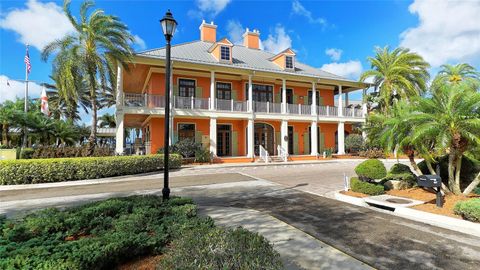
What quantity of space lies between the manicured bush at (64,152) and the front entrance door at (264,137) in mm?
12278

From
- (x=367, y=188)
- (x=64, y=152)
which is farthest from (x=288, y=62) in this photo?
(x=64, y=152)

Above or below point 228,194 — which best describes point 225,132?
above

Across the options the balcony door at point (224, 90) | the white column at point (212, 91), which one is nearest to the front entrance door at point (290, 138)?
the balcony door at point (224, 90)

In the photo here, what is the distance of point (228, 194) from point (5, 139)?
102ft

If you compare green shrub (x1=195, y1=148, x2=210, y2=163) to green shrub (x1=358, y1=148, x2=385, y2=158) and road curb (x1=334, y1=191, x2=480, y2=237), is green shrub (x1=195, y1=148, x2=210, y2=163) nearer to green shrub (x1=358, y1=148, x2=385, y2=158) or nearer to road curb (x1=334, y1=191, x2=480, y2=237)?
road curb (x1=334, y1=191, x2=480, y2=237)

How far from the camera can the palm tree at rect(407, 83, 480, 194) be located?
247 inches

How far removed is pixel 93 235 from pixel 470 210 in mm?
7427

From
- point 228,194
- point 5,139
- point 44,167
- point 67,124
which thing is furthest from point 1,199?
point 5,139

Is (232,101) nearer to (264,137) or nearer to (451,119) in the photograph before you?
(264,137)

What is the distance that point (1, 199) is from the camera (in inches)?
337

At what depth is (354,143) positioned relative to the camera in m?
23.7

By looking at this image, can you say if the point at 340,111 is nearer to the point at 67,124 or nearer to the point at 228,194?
the point at 228,194

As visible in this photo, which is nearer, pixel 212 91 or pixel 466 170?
pixel 466 170

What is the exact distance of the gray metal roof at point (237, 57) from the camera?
1921 centimetres
